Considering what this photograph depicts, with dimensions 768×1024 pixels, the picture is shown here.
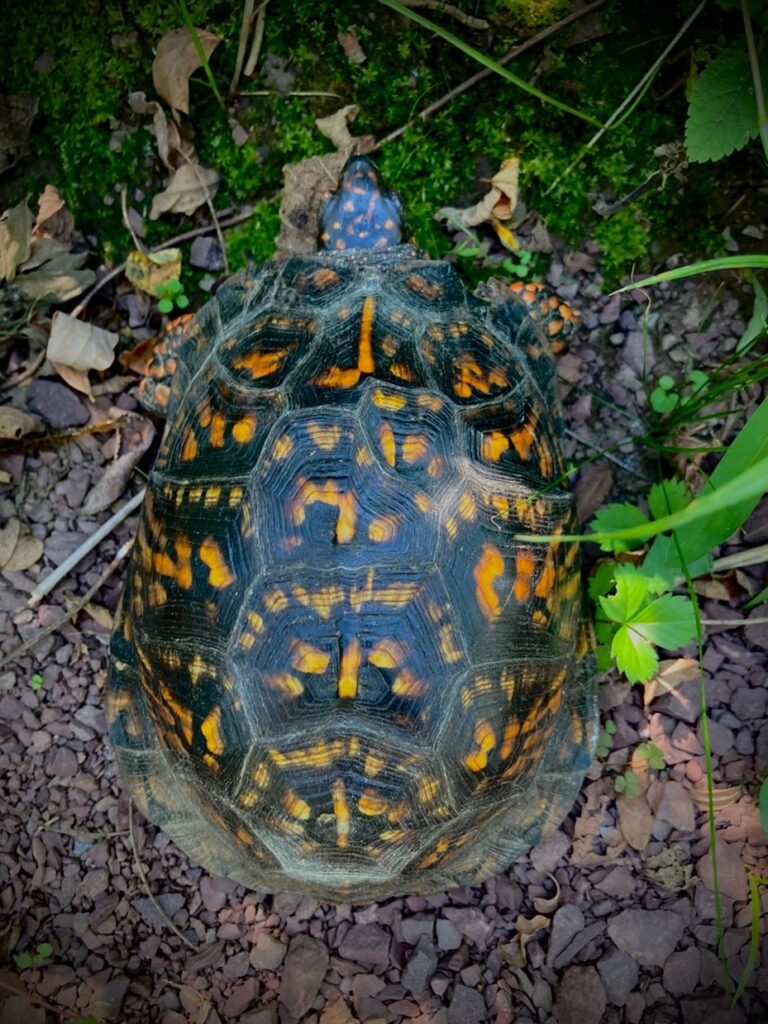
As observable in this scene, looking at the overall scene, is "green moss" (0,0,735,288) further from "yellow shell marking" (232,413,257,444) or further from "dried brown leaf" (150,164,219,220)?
"yellow shell marking" (232,413,257,444)

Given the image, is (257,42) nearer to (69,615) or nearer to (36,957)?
(69,615)

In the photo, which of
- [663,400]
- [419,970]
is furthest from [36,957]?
[663,400]

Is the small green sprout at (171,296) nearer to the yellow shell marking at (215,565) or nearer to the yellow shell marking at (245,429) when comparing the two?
the yellow shell marking at (245,429)

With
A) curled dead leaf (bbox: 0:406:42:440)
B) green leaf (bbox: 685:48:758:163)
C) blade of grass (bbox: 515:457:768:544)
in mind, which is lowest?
curled dead leaf (bbox: 0:406:42:440)

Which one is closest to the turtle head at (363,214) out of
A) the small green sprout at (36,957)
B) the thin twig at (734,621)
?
the thin twig at (734,621)

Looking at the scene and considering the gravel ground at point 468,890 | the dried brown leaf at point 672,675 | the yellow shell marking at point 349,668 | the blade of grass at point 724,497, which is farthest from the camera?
the dried brown leaf at point 672,675

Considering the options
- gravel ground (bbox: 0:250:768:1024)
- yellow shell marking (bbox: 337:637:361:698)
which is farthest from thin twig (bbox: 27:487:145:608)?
yellow shell marking (bbox: 337:637:361:698)

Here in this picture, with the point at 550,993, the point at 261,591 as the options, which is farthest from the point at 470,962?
the point at 261,591

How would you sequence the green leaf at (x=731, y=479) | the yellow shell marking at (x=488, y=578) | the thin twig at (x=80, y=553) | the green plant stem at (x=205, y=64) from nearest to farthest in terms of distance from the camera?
1. the yellow shell marking at (x=488, y=578)
2. the green leaf at (x=731, y=479)
3. the green plant stem at (x=205, y=64)
4. the thin twig at (x=80, y=553)
